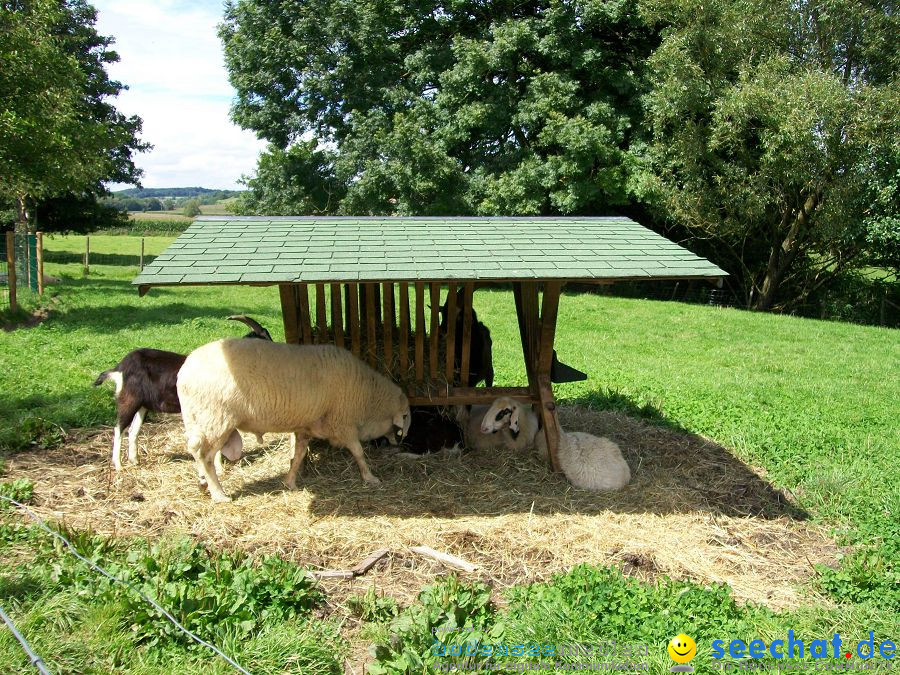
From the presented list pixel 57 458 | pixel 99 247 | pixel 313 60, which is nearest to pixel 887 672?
pixel 57 458

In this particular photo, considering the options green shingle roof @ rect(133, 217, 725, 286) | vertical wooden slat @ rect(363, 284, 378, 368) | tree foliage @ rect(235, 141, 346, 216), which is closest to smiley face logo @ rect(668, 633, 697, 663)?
green shingle roof @ rect(133, 217, 725, 286)

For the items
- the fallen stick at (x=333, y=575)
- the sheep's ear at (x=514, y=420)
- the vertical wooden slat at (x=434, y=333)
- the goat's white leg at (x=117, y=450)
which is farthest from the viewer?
the sheep's ear at (x=514, y=420)

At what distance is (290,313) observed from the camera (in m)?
6.53

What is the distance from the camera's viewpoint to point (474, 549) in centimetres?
497

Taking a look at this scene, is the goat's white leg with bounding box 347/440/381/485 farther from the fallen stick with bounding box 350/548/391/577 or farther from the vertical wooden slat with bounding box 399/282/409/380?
the fallen stick with bounding box 350/548/391/577

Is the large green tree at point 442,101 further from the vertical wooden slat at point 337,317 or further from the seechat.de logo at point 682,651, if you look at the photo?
the seechat.de logo at point 682,651

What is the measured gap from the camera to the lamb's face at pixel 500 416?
265 inches

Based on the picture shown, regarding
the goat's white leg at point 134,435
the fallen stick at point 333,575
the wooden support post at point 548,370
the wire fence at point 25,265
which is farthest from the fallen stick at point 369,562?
the wire fence at point 25,265

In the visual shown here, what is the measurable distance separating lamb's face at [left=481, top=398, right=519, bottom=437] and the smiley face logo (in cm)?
324

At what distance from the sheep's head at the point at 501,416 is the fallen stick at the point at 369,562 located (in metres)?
2.17

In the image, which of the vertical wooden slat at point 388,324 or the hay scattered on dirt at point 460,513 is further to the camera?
the vertical wooden slat at point 388,324

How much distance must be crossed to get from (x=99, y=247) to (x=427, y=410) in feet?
124

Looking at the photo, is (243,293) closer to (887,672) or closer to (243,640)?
(243,640)

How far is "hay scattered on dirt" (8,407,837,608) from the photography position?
482 cm
